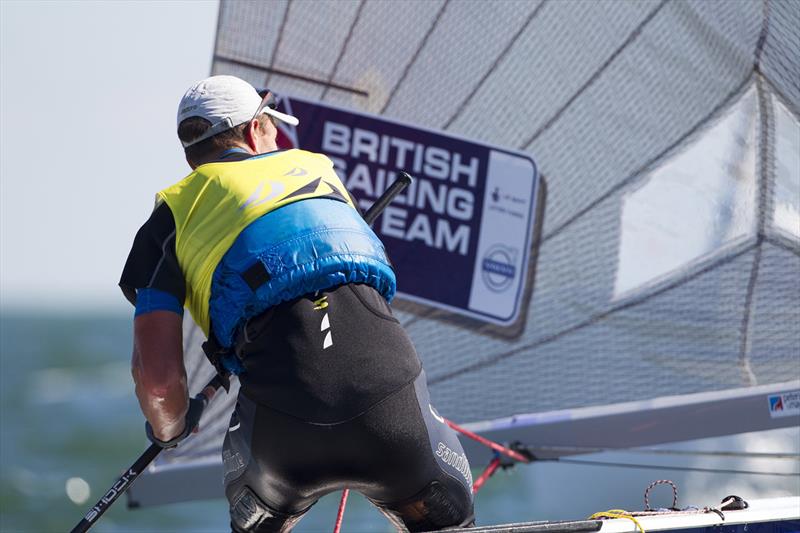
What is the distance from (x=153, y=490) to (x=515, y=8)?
4.38 feet

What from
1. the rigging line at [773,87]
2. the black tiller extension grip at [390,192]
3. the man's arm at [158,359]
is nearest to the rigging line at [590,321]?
the rigging line at [773,87]

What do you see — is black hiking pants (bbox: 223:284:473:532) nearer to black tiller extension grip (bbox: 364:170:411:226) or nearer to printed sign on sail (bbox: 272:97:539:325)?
black tiller extension grip (bbox: 364:170:411:226)

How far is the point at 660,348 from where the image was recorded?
97.7 inches

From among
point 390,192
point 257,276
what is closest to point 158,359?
point 257,276

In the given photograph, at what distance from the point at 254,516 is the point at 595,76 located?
1442mm

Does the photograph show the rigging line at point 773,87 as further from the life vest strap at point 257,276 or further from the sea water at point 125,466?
the life vest strap at point 257,276

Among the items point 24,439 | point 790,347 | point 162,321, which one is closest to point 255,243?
point 162,321

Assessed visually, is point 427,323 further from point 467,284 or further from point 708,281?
point 708,281

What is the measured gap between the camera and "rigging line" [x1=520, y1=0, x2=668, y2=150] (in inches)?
95.1

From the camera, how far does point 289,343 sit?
127 centimetres

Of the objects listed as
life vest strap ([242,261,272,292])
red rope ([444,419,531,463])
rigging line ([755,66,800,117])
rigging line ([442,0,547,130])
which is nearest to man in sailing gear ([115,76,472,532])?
life vest strap ([242,261,272,292])

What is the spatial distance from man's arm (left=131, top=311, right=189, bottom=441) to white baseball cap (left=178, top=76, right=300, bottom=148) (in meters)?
0.26

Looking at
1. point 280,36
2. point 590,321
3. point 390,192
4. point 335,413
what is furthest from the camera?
point 590,321

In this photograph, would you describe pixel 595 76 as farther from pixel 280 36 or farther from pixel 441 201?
pixel 280 36
